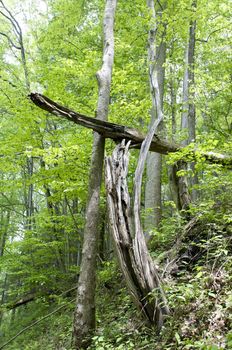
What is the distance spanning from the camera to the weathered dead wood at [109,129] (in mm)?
4559

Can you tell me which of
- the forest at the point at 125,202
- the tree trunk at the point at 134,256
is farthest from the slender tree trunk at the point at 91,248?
the tree trunk at the point at 134,256

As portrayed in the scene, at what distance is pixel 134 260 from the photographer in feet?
12.6

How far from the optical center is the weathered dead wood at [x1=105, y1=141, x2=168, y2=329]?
12.0ft

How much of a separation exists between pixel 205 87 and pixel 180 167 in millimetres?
6289

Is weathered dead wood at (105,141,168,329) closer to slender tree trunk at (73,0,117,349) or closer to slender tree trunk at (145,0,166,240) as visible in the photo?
slender tree trunk at (73,0,117,349)

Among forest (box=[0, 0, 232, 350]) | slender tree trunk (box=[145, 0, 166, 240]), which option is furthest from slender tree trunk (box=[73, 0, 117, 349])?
slender tree trunk (box=[145, 0, 166, 240])

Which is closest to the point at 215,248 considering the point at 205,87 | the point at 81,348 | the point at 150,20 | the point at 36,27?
the point at 81,348

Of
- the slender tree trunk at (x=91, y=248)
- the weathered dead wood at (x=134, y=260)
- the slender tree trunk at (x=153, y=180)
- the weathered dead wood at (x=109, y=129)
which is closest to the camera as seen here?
the weathered dead wood at (x=134, y=260)

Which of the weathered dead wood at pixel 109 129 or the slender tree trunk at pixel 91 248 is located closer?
the slender tree trunk at pixel 91 248

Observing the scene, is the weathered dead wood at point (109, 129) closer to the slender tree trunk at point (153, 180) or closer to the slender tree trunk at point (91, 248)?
the slender tree trunk at point (91, 248)

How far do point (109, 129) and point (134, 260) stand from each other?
2051 millimetres

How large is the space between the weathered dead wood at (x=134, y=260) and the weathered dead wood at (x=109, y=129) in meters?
0.96

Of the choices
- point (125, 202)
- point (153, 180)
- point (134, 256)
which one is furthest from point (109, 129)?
point (153, 180)

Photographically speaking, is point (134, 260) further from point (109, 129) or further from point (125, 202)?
point (109, 129)
